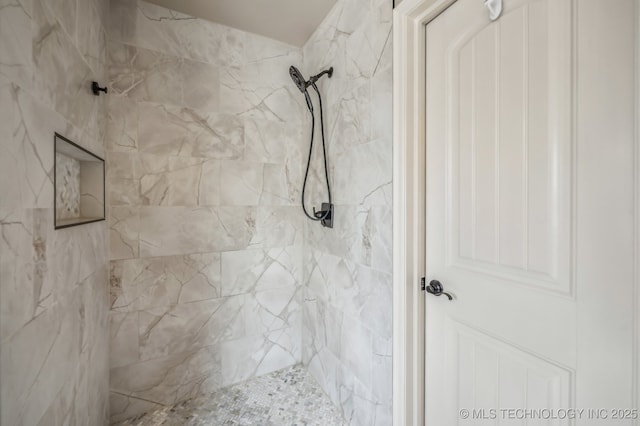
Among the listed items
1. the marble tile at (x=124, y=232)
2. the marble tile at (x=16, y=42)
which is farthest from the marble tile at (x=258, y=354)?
the marble tile at (x=16, y=42)

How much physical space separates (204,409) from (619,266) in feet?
6.76

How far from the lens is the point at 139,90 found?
1559 mm

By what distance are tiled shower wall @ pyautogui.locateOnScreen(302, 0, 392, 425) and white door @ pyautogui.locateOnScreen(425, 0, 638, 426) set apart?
216 mm

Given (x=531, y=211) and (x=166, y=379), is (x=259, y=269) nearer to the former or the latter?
(x=166, y=379)

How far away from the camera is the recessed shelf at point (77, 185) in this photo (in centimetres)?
102

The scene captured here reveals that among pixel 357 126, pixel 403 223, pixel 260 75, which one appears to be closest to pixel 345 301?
pixel 403 223

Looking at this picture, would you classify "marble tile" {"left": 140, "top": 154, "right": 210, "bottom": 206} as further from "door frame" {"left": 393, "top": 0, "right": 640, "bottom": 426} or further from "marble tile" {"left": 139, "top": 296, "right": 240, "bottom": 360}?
"door frame" {"left": 393, "top": 0, "right": 640, "bottom": 426}

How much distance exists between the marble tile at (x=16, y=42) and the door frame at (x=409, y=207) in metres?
1.18

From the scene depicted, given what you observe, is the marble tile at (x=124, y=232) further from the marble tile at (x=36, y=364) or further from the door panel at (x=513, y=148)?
the door panel at (x=513, y=148)

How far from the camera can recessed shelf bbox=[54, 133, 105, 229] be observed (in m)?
1.02

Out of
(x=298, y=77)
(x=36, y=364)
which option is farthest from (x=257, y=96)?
(x=36, y=364)

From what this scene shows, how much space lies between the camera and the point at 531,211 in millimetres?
790

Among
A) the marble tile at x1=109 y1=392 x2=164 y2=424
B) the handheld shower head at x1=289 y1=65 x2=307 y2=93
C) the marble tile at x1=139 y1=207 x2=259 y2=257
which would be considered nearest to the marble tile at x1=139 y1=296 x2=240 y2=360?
the marble tile at x1=109 y1=392 x2=164 y2=424

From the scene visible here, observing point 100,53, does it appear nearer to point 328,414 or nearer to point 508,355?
point 508,355
